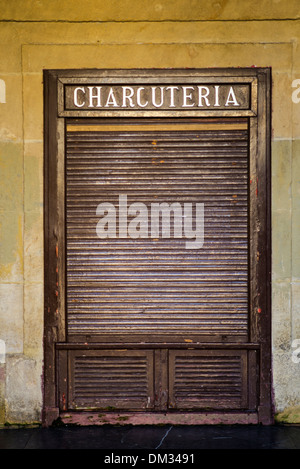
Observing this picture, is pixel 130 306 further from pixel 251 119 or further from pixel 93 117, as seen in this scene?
pixel 251 119

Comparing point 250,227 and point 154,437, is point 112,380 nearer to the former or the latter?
point 154,437

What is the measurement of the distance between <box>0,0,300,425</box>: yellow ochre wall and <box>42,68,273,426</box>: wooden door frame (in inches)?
3.0

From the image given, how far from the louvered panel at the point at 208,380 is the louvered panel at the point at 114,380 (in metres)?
0.28

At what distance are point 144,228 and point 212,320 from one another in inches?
48.3

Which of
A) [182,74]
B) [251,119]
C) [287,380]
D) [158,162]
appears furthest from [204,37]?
[287,380]

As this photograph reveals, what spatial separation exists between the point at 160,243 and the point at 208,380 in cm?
156

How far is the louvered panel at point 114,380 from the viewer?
4855 mm

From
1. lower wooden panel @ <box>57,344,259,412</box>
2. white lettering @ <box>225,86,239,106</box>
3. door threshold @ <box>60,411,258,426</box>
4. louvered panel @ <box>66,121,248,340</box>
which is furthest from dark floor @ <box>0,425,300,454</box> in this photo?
white lettering @ <box>225,86,239,106</box>

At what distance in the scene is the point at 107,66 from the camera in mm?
4777

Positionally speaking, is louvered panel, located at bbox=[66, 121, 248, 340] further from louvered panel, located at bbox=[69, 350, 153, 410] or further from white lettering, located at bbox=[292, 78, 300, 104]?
white lettering, located at bbox=[292, 78, 300, 104]

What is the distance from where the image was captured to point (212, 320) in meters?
4.85

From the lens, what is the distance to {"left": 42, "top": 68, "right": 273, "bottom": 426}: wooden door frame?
4.77 metres

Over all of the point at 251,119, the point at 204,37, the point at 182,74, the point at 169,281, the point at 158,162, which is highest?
the point at 204,37

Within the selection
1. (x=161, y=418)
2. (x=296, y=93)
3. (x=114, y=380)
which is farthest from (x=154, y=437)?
(x=296, y=93)
